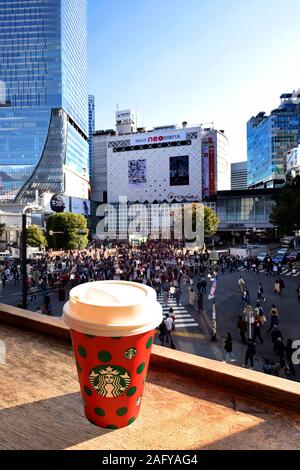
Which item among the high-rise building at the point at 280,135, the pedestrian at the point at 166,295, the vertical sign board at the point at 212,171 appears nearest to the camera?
the pedestrian at the point at 166,295

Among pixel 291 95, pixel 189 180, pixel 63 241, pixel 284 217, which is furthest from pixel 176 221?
pixel 291 95

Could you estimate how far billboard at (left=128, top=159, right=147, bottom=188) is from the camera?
316 feet

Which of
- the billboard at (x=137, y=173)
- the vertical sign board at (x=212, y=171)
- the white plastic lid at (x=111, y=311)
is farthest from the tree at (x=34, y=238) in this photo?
the billboard at (x=137, y=173)

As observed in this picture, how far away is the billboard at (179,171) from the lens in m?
91.5

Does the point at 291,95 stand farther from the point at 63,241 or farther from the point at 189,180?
the point at 63,241

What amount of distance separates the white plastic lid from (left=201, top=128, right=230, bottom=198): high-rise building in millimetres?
86522

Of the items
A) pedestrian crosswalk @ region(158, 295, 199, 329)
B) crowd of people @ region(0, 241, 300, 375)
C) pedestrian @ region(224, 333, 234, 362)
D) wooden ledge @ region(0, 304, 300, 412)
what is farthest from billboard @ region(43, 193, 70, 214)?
wooden ledge @ region(0, 304, 300, 412)

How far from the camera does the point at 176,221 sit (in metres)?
59.8

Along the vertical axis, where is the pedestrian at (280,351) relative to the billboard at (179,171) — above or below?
below

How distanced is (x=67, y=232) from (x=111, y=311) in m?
45.8

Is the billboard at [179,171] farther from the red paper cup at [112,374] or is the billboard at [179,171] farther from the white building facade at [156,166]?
the red paper cup at [112,374]

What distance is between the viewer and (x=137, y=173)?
9694 cm

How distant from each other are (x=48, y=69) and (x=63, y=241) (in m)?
60.9

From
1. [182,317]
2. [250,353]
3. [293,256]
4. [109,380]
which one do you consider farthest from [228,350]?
[293,256]
